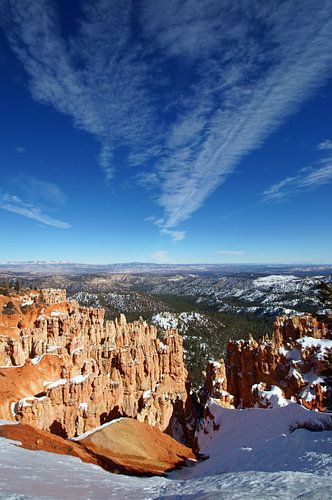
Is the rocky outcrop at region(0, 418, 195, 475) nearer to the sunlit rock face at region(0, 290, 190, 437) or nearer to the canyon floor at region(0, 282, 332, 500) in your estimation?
the canyon floor at region(0, 282, 332, 500)

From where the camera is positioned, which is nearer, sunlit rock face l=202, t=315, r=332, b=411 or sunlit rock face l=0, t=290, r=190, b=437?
sunlit rock face l=0, t=290, r=190, b=437

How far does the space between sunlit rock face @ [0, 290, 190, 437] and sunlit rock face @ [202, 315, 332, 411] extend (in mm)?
6752

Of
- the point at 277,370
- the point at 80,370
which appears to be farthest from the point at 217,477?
the point at 277,370

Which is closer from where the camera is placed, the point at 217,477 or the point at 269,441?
the point at 217,477

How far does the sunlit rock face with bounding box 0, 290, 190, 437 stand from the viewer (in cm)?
3359

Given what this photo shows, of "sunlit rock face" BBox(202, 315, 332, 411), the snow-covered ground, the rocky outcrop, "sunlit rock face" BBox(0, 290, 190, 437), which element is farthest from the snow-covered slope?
"sunlit rock face" BBox(0, 290, 190, 437)

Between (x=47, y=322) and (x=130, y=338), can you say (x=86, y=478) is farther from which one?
(x=130, y=338)

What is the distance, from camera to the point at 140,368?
47.2m

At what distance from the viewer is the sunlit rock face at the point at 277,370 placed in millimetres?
41781

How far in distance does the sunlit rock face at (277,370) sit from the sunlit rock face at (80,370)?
22.2 feet

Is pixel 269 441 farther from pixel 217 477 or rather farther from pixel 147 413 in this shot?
pixel 147 413

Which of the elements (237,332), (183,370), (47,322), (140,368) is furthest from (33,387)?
(237,332)

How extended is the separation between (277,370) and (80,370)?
26810 mm

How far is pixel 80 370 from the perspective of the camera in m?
40.4
